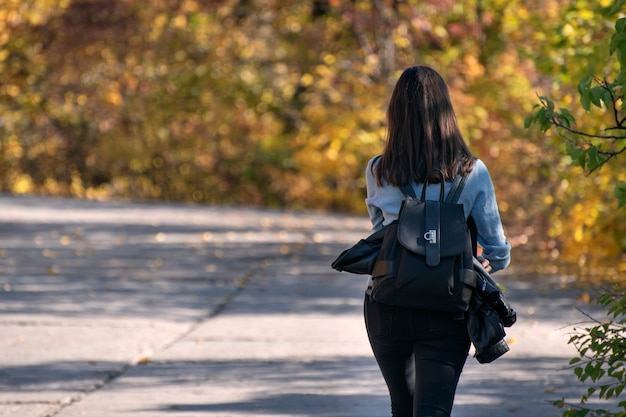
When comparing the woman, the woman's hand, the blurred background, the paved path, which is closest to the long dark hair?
the woman

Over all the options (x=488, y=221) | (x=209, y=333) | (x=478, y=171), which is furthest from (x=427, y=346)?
(x=209, y=333)

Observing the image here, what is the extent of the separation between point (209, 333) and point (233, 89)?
15173 mm

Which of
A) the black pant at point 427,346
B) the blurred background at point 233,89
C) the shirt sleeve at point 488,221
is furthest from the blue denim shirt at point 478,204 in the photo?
the blurred background at point 233,89

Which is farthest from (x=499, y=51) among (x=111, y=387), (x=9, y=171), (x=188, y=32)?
(x=111, y=387)

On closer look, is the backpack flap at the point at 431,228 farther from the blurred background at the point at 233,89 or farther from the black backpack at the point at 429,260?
the blurred background at the point at 233,89

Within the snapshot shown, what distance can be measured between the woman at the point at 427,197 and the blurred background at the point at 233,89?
11642 mm

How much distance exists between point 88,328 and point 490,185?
584 centimetres

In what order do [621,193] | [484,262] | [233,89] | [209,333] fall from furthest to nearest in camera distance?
[233,89], [209,333], [621,193], [484,262]

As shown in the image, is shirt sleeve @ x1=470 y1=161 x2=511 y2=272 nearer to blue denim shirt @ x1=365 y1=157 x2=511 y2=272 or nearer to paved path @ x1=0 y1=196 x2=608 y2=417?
blue denim shirt @ x1=365 y1=157 x2=511 y2=272

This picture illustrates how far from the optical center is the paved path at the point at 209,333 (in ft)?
22.6

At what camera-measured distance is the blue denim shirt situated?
4078 mm

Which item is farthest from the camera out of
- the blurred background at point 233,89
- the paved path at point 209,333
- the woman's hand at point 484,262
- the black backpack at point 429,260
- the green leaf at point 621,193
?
the blurred background at point 233,89

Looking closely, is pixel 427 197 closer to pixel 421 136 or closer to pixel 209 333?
pixel 421 136

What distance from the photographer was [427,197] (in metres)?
4.08
